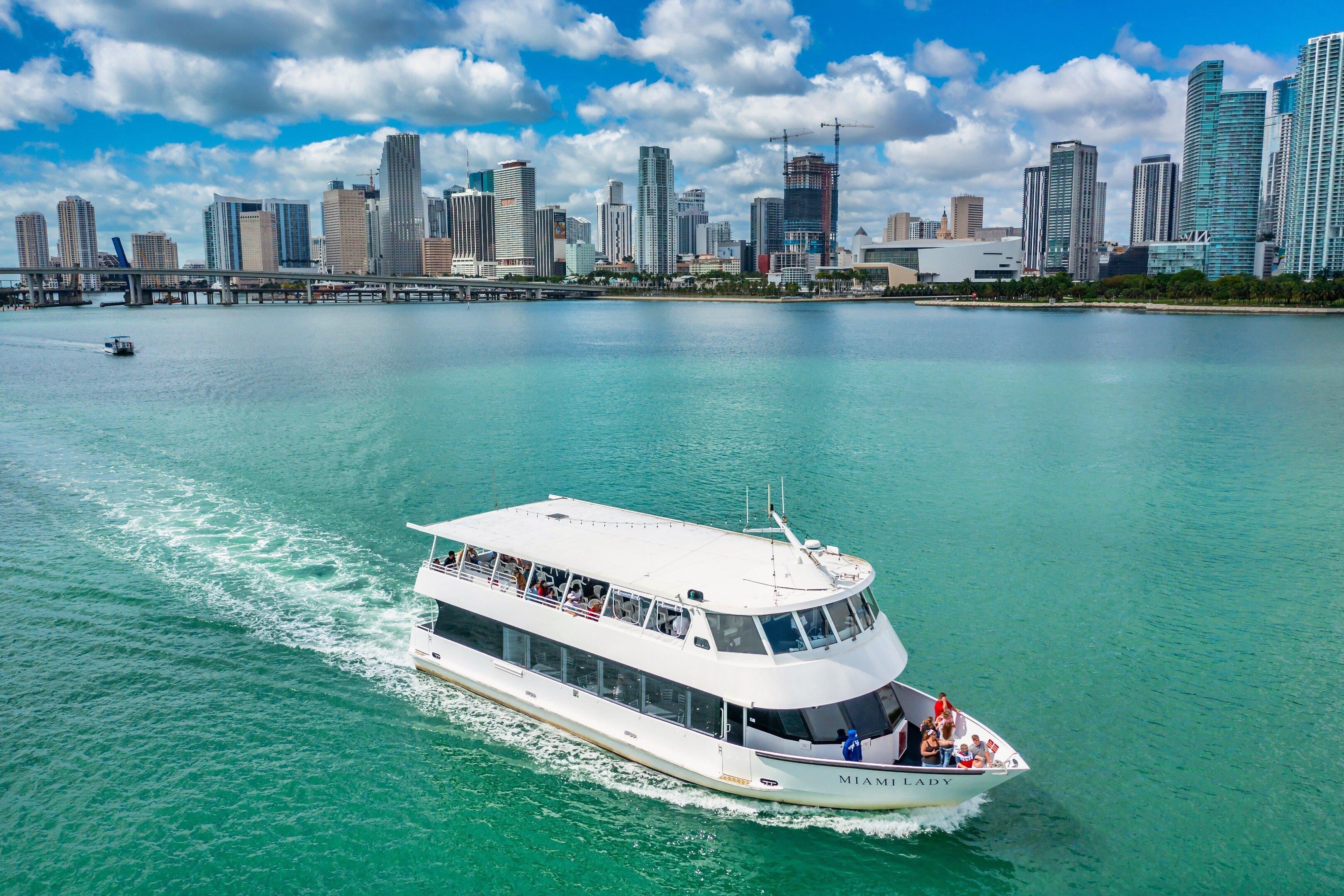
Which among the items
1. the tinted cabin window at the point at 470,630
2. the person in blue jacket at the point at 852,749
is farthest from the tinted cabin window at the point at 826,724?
the tinted cabin window at the point at 470,630

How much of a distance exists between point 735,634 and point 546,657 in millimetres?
4926

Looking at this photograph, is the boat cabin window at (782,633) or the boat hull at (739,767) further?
the boat cabin window at (782,633)

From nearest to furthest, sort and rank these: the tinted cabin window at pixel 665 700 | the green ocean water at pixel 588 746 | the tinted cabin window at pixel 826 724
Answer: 1. the green ocean water at pixel 588 746
2. the tinted cabin window at pixel 826 724
3. the tinted cabin window at pixel 665 700

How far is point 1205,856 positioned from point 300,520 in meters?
29.9

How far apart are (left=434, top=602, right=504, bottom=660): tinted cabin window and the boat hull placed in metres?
0.99

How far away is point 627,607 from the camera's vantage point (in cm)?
1806

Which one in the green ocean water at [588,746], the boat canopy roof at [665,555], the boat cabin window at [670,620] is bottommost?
the green ocean water at [588,746]

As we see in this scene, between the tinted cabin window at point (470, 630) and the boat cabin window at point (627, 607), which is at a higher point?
the boat cabin window at point (627, 607)

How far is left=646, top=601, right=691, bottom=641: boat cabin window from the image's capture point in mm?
17094

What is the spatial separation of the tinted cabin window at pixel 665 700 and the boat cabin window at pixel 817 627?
2.63 m

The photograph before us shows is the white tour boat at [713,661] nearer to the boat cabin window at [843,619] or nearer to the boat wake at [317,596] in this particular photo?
the boat cabin window at [843,619]

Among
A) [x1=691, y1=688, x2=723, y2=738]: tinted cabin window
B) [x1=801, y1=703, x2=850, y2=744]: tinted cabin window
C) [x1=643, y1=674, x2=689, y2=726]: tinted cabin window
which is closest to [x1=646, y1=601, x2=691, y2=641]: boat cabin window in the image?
[x1=643, y1=674, x2=689, y2=726]: tinted cabin window

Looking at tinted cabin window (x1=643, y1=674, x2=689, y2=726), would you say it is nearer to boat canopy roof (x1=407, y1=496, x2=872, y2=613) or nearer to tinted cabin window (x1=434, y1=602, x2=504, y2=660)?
boat canopy roof (x1=407, y1=496, x2=872, y2=613)

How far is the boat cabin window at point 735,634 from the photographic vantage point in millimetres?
16188
